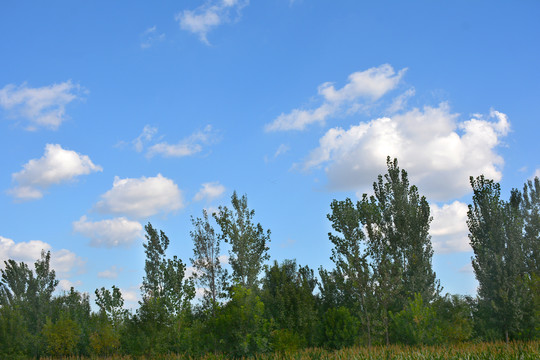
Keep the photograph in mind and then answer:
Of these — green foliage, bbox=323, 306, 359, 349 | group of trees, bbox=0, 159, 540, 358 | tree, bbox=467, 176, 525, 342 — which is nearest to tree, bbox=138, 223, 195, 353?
group of trees, bbox=0, 159, 540, 358

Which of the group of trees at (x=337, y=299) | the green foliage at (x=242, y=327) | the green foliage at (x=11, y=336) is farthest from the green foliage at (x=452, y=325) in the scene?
the green foliage at (x=11, y=336)

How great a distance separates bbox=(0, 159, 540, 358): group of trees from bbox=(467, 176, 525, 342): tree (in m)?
0.08

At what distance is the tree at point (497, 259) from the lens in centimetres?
3347

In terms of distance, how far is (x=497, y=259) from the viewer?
1339 inches

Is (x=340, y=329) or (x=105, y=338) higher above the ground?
(x=105, y=338)

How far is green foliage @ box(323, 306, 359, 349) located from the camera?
2988 cm

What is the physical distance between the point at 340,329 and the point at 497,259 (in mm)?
13347

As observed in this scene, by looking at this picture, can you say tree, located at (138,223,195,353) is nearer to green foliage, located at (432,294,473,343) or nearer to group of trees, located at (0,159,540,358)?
group of trees, located at (0,159,540,358)

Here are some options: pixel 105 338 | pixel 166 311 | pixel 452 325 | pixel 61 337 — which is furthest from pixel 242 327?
pixel 61 337

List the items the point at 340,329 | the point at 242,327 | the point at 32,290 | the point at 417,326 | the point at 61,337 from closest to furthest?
1. the point at 242,327
2. the point at 417,326
3. the point at 340,329
4. the point at 61,337
5. the point at 32,290

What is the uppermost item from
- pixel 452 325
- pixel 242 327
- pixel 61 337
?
pixel 242 327

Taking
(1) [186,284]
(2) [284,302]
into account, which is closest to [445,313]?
(2) [284,302]

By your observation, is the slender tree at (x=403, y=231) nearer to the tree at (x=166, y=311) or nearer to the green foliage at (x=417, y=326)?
the green foliage at (x=417, y=326)

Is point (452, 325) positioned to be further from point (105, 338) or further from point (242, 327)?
point (105, 338)
